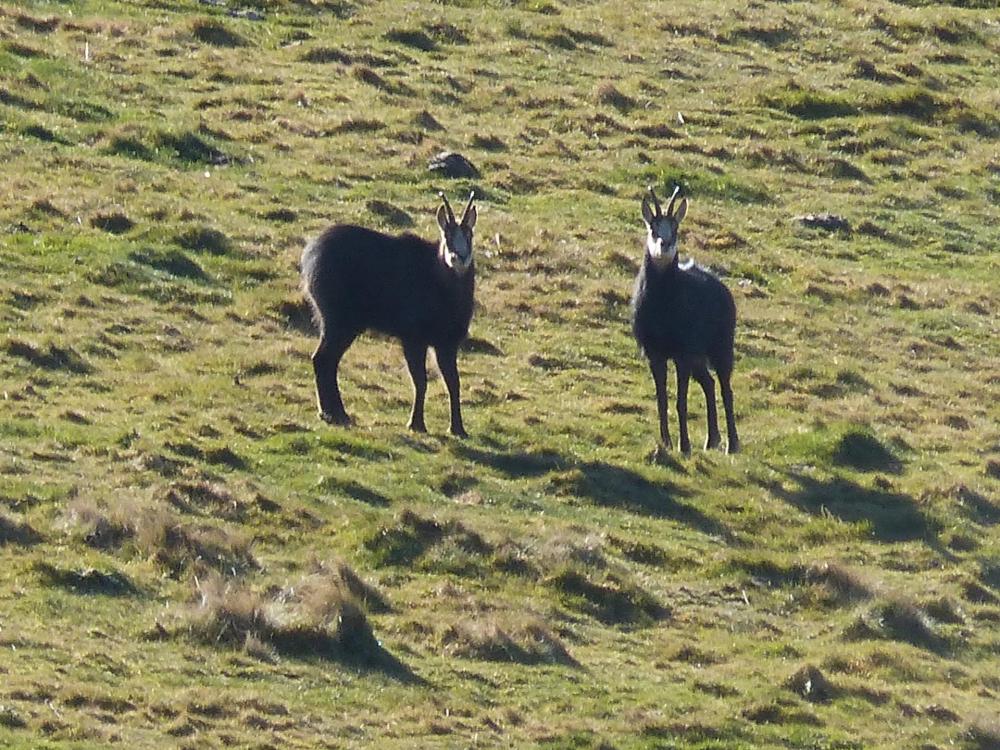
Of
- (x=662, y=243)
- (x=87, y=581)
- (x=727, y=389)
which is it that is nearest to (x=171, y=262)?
(x=662, y=243)

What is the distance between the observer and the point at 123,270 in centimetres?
2605

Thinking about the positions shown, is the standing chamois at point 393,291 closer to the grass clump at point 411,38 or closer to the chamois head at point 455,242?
the chamois head at point 455,242

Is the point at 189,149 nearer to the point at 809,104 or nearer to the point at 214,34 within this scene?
the point at 214,34

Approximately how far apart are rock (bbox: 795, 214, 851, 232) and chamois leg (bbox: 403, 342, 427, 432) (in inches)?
467

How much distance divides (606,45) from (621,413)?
19.4 m

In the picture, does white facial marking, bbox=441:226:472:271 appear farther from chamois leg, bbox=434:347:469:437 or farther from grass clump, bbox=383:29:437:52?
grass clump, bbox=383:29:437:52

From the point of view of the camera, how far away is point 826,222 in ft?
110

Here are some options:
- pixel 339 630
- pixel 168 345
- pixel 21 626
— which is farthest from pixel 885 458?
pixel 21 626

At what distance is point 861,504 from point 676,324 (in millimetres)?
2930

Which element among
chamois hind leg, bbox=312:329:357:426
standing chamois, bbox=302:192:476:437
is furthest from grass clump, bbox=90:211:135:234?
chamois hind leg, bbox=312:329:357:426

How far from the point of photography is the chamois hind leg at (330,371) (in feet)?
73.4

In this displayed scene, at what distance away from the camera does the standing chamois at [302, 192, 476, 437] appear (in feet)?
74.7

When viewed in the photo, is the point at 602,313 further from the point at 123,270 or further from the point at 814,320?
the point at 123,270

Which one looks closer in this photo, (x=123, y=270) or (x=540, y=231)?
(x=123, y=270)
